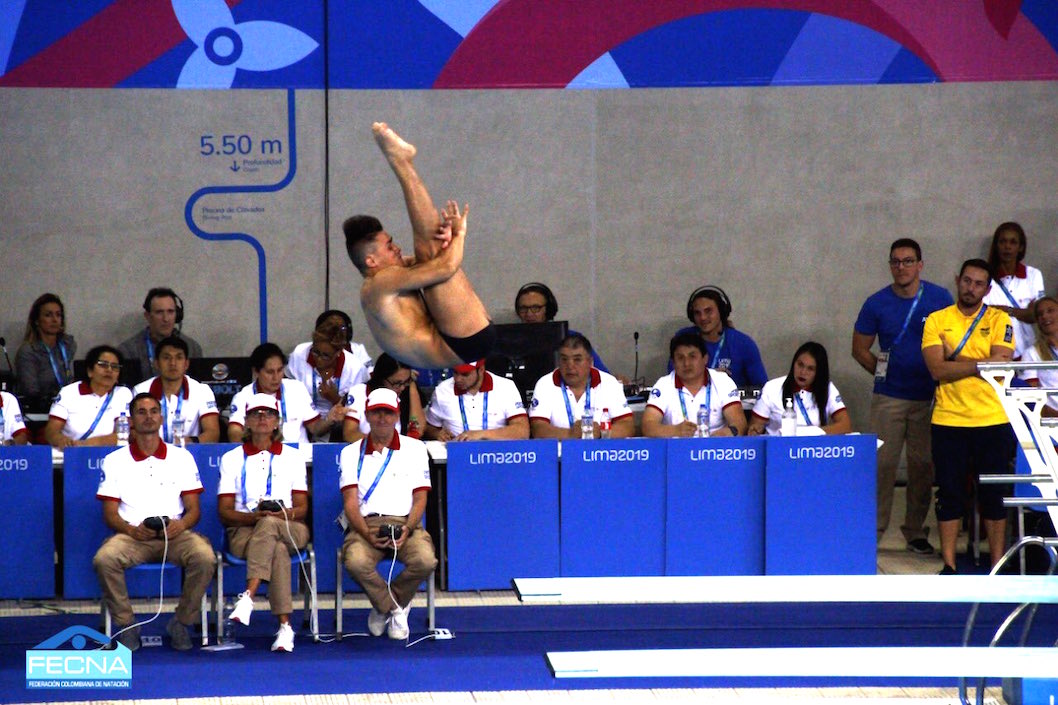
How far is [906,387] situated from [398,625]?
3.87m

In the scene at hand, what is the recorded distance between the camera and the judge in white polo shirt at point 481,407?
8523mm

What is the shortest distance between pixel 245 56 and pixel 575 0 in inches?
99.5

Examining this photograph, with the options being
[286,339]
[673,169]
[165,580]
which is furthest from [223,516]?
[673,169]

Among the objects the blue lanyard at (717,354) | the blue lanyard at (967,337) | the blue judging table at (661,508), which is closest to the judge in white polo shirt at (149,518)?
the blue judging table at (661,508)

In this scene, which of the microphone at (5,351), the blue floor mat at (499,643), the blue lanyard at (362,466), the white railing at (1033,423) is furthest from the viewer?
the microphone at (5,351)

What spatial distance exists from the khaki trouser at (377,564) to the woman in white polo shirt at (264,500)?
0.96 ft

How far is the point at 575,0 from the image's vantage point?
35.5 feet

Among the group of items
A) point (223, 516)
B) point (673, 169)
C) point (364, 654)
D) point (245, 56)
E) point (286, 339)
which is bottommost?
point (364, 654)

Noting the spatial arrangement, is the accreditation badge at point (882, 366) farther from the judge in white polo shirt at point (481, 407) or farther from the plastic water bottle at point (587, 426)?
the judge in white polo shirt at point (481, 407)

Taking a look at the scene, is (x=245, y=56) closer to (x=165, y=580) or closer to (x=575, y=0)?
(x=575, y=0)

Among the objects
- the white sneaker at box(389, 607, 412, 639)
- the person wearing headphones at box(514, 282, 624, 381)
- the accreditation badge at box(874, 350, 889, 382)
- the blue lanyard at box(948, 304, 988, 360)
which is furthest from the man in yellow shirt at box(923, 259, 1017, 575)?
the white sneaker at box(389, 607, 412, 639)

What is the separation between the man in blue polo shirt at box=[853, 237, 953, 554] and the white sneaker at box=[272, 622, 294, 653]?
13.5ft

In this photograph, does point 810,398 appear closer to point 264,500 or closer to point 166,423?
point 264,500

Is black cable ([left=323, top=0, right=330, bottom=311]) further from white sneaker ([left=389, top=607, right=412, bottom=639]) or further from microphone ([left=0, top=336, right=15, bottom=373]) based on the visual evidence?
white sneaker ([left=389, top=607, right=412, bottom=639])
